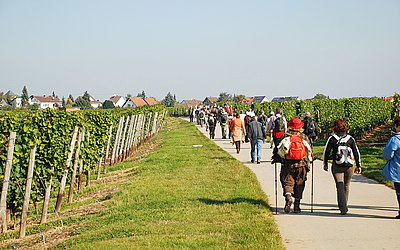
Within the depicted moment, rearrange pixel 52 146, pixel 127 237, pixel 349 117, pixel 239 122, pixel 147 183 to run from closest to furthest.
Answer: pixel 127 237 → pixel 52 146 → pixel 147 183 → pixel 239 122 → pixel 349 117

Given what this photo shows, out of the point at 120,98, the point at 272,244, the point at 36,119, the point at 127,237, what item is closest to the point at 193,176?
the point at 36,119

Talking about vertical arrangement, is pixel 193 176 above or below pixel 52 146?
below

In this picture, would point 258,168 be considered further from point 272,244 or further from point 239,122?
point 272,244

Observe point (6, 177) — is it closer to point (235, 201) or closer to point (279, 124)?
point (235, 201)

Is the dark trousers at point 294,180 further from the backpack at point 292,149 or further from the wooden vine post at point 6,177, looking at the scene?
the wooden vine post at point 6,177

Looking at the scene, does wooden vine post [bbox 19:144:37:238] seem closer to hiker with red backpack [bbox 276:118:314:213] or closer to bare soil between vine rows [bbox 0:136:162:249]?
bare soil between vine rows [bbox 0:136:162:249]

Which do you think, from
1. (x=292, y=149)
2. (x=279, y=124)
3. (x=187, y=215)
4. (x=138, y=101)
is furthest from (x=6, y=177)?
(x=138, y=101)

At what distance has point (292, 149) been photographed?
8.83 m

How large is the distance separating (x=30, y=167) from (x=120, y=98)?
191516 mm

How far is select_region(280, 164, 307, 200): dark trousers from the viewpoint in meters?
8.87

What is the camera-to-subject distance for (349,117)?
33219 millimetres

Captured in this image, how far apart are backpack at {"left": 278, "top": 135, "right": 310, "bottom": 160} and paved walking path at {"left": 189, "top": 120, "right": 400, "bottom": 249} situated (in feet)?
3.63

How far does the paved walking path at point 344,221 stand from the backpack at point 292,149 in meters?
1.11

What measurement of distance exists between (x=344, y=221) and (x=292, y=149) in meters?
1.56
